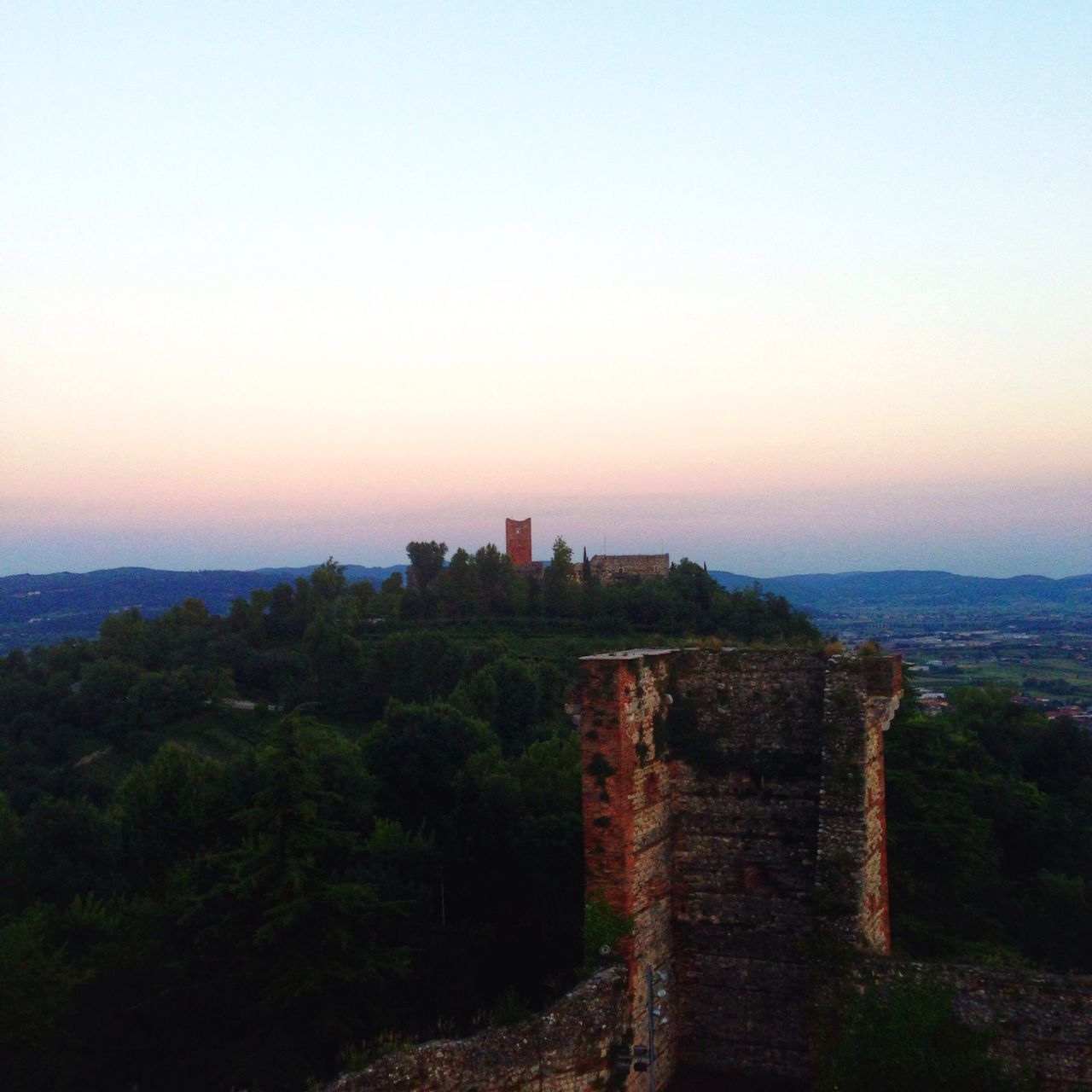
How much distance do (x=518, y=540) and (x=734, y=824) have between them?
86347 mm

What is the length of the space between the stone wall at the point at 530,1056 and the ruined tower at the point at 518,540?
8663 cm

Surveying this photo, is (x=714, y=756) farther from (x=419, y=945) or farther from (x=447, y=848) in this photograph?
→ (x=447, y=848)

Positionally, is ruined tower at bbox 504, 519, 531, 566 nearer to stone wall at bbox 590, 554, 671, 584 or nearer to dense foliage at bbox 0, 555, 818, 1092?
stone wall at bbox 590, 554, 671, 584

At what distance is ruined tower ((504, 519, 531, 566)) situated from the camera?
99375mm

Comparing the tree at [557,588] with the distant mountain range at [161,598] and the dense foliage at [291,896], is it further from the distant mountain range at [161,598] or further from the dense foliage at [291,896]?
the distant mountain range at [161,598]

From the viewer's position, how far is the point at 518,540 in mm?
99812

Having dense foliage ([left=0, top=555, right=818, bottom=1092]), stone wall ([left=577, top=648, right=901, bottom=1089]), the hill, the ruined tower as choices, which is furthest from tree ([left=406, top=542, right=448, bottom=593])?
stone wall ([left=577, top=648, right=901, bottom=1089])

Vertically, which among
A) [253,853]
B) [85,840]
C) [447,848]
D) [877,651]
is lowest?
[85,840]

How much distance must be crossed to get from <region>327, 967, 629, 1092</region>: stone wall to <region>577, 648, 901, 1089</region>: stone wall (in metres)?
0.61

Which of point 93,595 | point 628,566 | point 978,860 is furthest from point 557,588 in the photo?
point 93,595

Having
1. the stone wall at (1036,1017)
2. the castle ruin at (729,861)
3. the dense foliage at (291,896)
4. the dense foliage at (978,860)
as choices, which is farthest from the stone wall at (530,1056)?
the dense foliage at (978,860)

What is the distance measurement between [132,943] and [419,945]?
652cm

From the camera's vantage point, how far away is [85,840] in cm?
3309

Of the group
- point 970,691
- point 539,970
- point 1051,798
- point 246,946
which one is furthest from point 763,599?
point 246,946
